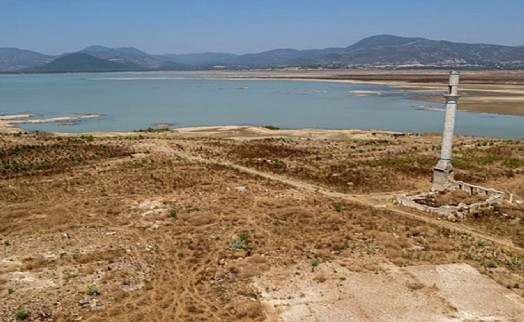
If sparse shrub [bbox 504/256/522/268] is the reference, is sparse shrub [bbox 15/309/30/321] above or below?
below

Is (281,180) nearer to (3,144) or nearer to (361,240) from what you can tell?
(361,240)

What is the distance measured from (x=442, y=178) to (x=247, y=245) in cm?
1388

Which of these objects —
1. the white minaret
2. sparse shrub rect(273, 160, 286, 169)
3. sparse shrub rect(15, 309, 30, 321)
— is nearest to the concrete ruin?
the white minaret

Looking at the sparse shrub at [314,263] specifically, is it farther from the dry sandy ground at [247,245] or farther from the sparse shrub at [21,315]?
the sparse shrub at [21,315]

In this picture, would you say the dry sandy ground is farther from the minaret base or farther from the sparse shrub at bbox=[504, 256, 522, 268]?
the minaret base

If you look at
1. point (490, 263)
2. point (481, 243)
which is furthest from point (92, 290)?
point (481, 243)

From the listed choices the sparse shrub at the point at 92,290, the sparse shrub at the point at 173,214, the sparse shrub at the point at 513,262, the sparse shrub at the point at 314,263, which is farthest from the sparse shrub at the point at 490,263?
the sparse shrub at the point at 92,290

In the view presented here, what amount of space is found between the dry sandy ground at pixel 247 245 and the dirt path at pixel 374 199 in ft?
0.36

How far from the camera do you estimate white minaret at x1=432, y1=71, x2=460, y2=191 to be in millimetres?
25409

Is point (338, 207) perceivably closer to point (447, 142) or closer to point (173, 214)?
point (447, 142)

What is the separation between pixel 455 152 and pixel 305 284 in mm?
29176

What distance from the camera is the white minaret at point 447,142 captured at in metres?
25.4

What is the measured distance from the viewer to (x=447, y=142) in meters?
26.5

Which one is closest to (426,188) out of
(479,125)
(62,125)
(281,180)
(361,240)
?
(281,180)
